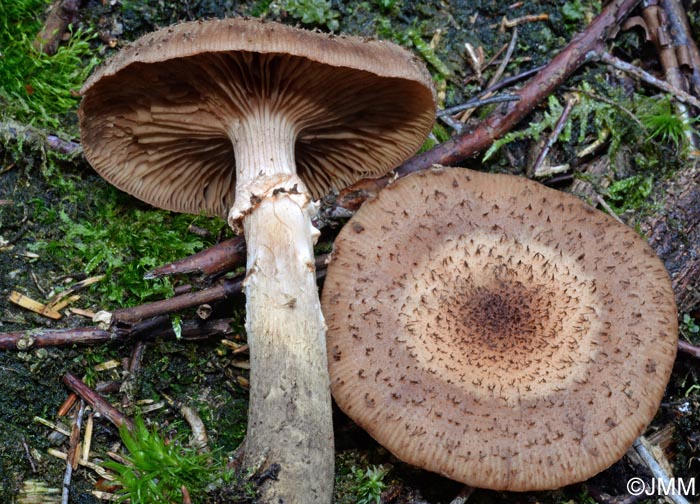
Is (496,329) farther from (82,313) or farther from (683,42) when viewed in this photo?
(683,42)

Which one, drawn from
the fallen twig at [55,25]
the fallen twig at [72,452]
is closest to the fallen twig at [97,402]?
the fallen twig at [72,452]

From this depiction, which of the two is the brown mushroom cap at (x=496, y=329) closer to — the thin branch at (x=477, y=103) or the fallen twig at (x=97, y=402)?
the thin branch at (x=477, y=103)

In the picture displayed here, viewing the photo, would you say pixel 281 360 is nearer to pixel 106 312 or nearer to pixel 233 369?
pixel 233 369

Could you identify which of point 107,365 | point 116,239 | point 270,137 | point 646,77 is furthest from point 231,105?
point 646,77

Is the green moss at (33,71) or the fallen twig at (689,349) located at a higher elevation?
the green moss at (33,71)

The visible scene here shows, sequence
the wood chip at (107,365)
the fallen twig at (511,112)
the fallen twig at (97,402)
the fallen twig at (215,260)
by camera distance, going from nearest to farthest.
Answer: the fallen twig at (97,402)
the wood chip at (107,365)
the fallen twig at (215,260)
the fallen twig at (511,112)
